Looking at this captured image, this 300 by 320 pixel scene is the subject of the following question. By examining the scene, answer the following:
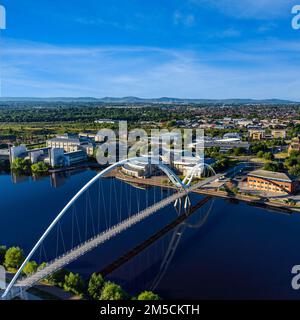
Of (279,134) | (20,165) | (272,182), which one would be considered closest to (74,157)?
(20,165)

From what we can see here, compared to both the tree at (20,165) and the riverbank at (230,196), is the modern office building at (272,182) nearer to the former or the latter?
the riverbank at (230,196)

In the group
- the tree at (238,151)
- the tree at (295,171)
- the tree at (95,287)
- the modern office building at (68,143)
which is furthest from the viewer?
the modern office building at (68,143)

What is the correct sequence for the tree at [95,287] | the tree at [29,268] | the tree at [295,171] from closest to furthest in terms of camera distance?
the tree at [95,287]
the tree at [29,268]
the tree at [295,171]

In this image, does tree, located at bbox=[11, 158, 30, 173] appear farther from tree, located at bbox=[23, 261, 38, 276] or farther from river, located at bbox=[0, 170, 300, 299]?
tree, located at bbox=[23, 261, 38, 276]

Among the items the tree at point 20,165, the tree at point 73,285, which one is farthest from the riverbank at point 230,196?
the tree at point 73,285

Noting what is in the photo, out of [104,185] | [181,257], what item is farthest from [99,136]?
[181,257]

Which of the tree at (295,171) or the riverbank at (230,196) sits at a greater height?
the tree at (295,171)

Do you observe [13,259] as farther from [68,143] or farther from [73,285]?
[68,143]

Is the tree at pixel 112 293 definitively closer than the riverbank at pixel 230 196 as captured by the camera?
Yes

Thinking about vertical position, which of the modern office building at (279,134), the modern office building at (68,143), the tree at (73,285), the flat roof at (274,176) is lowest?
the tree at (73,285)
